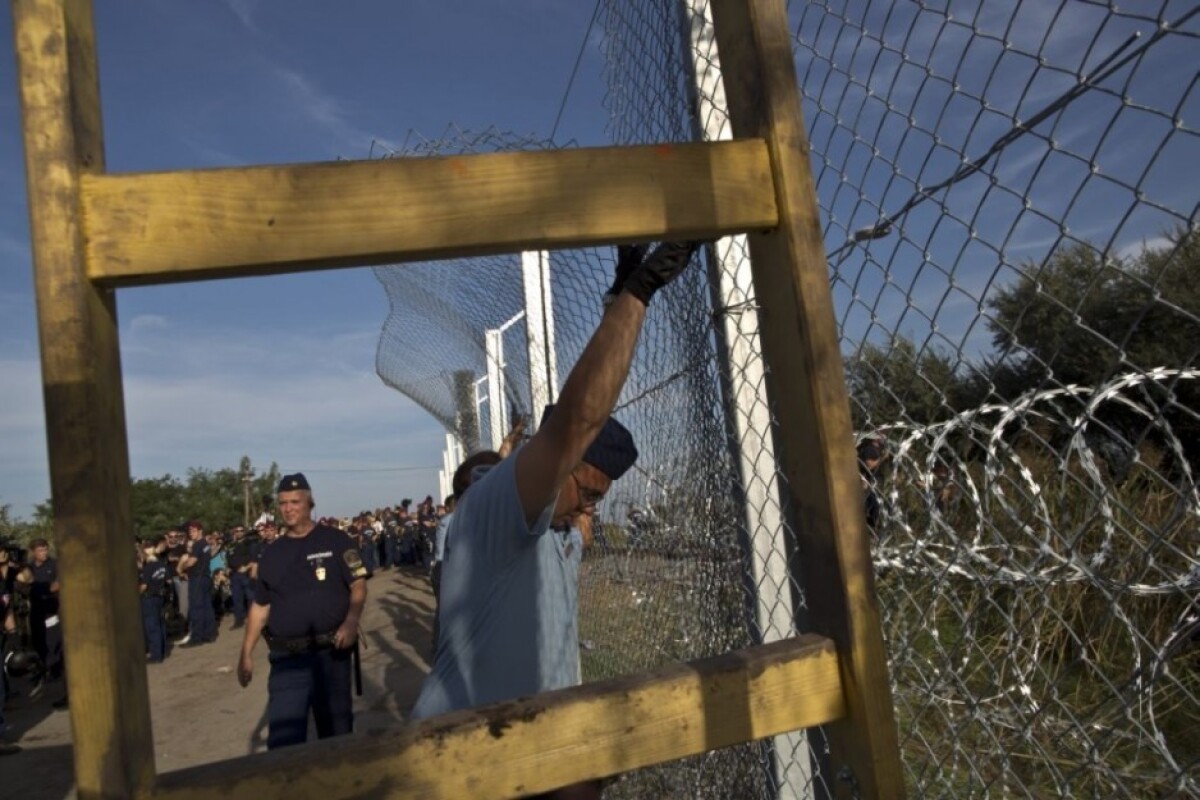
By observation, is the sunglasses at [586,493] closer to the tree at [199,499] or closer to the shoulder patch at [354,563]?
the shoulder patch at [354,563]

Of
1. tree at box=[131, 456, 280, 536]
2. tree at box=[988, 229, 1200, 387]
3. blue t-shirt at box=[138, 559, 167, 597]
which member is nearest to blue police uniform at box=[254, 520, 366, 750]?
tree at box=[988, 229, 1200, 387]

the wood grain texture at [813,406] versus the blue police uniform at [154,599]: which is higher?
the wood grain texture at [813,406]

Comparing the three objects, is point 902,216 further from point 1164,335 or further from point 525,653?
point 1164,335

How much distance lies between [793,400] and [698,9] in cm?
148

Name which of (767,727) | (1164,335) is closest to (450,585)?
(767,727)

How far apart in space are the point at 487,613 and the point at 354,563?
365cm

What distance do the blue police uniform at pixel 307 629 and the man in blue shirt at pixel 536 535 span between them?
3108mm

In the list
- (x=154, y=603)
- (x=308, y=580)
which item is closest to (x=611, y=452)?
(x=308, y=580)

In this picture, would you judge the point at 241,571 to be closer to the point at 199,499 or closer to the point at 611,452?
the point at 611,452

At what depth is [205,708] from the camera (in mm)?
9656

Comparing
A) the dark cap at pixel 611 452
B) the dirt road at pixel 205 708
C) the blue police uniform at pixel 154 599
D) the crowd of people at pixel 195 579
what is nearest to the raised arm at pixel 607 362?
the dark cap at pixel 611 452

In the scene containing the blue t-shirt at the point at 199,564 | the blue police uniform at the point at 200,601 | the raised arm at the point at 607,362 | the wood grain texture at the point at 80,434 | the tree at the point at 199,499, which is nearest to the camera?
the wood grain texture at the point at 80,434

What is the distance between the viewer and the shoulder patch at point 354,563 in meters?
5.56

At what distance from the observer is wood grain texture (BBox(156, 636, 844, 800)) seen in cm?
101
